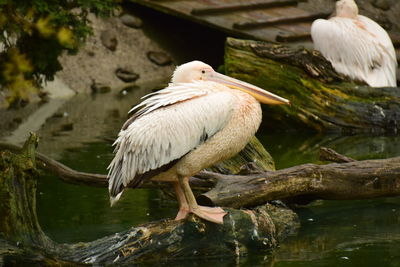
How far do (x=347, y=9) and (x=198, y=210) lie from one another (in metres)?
5.21

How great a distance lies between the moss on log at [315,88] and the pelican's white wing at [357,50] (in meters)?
0.44

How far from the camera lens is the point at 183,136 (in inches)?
225

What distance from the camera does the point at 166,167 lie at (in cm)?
576

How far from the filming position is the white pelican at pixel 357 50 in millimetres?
10188

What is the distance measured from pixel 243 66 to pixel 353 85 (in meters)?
1.03

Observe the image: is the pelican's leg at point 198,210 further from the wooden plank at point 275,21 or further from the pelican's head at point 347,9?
the wooden plank at point 275,21

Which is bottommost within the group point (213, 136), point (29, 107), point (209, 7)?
point (29, 107)

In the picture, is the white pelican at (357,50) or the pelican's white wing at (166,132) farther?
the white pelican at (357,50)

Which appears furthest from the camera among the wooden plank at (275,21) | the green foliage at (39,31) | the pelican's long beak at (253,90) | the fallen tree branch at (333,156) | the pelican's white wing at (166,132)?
the wooden plank at (275,21)

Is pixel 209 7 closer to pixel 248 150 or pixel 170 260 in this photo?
pixel 248 150

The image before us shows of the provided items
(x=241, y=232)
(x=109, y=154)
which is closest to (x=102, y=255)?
(x=241, y=232)

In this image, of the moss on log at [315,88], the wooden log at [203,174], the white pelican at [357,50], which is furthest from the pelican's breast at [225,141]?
the white pelican at [357,50]

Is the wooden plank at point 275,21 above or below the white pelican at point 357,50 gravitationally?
below

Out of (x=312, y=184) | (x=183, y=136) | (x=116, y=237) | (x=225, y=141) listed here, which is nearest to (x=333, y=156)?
(x=312, y=184)
